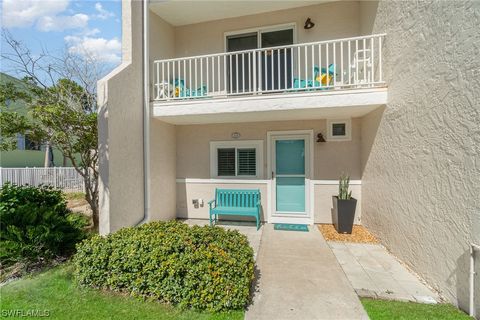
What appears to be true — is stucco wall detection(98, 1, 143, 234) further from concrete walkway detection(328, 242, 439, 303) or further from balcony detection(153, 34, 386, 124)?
concrete walkway detection(328, 242, 439, 303)

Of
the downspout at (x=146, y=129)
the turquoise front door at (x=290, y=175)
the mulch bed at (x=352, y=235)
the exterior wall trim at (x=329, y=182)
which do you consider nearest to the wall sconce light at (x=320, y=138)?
the turquoise front door at (x=290, y=175)

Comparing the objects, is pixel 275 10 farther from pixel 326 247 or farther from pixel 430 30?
pixel 326 247

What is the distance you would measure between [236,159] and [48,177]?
11657 millimetres

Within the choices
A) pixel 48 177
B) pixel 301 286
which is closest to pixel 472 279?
pixel 301 286

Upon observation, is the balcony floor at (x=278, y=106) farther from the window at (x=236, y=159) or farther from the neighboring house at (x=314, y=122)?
the window at (x=236, y=159)

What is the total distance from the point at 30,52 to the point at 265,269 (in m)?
7.16

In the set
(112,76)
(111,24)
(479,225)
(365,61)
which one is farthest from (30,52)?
(479,225)

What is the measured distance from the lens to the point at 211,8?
21.1ft

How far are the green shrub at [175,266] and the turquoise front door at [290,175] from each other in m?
3.30

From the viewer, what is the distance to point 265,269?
3955 millimetres

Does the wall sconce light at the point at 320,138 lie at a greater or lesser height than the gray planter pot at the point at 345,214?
greater

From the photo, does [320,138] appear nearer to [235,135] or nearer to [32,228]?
[235,135]

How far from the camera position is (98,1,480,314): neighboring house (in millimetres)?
3014

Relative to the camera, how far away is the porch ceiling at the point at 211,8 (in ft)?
20.3
